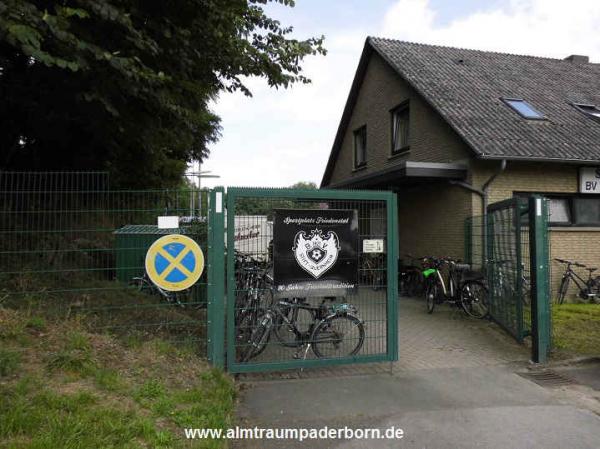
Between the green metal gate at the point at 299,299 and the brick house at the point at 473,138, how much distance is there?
17.2 ft

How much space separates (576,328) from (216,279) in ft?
19.8

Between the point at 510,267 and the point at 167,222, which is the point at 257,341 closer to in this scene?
the point at 167,222

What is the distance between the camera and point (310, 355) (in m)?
5.60

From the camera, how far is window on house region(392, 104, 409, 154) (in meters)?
14.0

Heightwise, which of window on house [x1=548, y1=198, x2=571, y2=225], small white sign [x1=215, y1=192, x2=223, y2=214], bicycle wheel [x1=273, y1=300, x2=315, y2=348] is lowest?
bicycle wheel [x1=273, y1=300, x2=315, y2=348]

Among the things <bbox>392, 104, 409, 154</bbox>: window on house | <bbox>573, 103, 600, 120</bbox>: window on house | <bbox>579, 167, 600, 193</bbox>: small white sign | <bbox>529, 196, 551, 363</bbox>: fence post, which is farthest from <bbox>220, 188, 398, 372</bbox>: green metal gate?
<bbox>573, 103, 600, 120</bbox>: window on house

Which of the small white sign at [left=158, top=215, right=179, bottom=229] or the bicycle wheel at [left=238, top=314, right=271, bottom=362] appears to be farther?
the bicycle wheel at [left=238, top=314, right=271, bottom=362]

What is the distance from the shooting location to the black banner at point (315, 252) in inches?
206

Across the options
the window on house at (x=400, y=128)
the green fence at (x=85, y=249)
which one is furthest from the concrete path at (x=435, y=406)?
the window on house at (x=400, y=128)

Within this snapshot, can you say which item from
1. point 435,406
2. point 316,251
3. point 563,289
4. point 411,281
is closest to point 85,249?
point 316,251

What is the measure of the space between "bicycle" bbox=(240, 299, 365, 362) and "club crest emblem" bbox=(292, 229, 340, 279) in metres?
0.46

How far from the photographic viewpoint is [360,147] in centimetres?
1744

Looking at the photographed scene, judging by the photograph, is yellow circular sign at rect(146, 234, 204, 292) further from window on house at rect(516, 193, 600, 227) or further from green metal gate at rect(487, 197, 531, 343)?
window on house at rect(516, 193, 600, 227)

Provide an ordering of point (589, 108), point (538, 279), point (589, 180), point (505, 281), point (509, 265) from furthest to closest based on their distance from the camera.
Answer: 1. point (589, 108)
2. point (589, 180)
3. point (505, 281)
4. point (509, 265)
5. point (538, 279)
